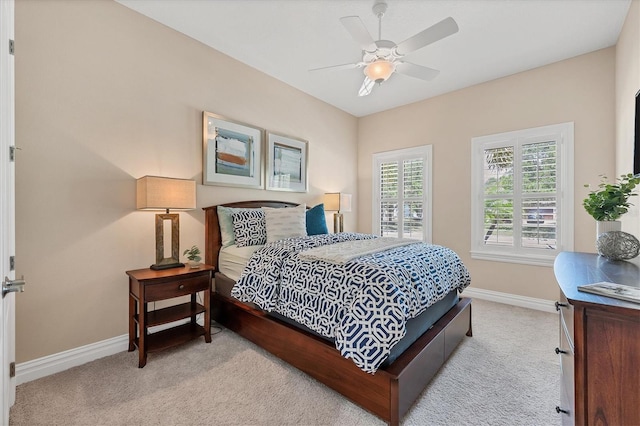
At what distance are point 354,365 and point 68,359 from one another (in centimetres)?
215

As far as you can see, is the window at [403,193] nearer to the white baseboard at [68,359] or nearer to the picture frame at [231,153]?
the picture frame at [231,153]

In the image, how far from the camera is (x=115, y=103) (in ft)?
7.66

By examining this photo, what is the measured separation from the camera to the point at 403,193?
4.56 m

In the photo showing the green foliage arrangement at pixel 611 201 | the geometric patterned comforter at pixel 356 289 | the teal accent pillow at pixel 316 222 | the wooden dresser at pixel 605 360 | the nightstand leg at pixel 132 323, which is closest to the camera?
the wooden dresser at pixel 605 360

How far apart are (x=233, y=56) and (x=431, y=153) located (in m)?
3.01

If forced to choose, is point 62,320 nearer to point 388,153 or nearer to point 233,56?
point 233,56

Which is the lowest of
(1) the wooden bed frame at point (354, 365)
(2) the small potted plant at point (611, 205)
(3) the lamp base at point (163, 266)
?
(1) the wooden bed frame at point (354, 365)

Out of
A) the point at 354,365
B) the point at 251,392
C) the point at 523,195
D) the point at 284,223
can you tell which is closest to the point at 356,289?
the point at 354,365

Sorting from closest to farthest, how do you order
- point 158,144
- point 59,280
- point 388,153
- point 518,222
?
1. point 59,280
2. point 158,144
3. point 518,222
4. point 388,153

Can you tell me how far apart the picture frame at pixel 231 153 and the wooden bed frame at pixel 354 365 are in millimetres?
1146

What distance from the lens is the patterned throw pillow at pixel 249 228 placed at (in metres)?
2.83

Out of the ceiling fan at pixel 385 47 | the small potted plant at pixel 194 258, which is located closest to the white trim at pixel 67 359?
the small potted plant at pixel 194 258

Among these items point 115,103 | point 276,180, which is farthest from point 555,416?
point 115,103

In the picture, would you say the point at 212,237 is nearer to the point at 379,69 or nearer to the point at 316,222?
the point at 316,222
